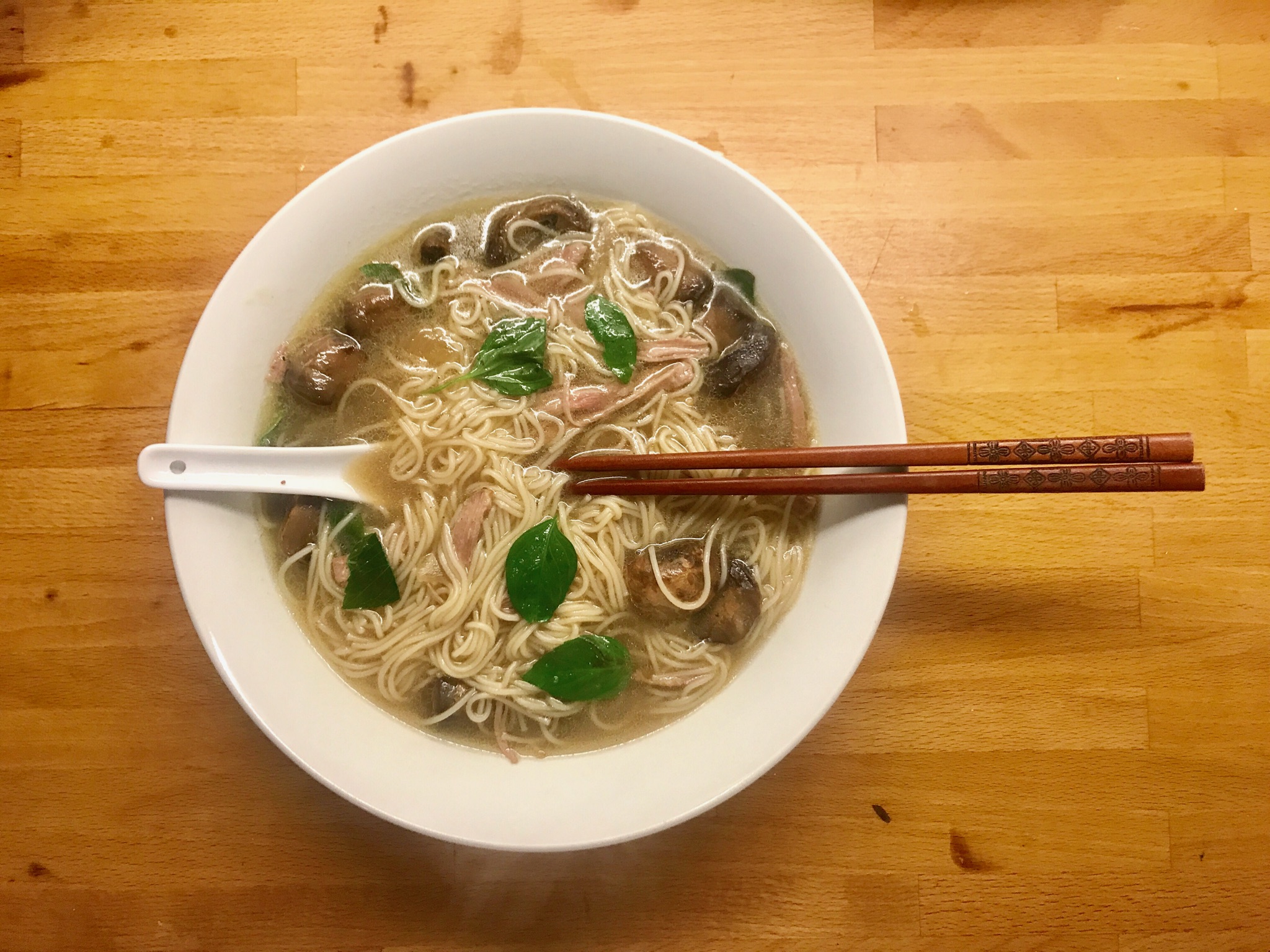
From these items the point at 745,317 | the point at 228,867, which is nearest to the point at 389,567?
the point at 228,867

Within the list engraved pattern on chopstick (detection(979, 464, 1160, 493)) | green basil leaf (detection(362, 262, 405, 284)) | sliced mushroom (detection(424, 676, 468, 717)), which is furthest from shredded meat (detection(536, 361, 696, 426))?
engraved pattern on chopstick (detection(979, 464, 1160, 493))

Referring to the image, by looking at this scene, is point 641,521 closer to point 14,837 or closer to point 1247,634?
point 1247,634

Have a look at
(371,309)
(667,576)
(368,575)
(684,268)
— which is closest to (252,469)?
(368,575)

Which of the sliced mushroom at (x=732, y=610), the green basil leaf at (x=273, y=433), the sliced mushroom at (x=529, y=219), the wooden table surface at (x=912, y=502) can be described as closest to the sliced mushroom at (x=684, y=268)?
the sliced mushroom at (x=529, y=219)

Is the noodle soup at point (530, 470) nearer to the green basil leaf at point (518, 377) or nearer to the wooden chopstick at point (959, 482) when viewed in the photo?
the green basil leaf at point (518, 377)

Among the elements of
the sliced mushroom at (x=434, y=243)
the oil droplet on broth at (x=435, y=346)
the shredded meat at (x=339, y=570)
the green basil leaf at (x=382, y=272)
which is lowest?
the shredded meat at (x=339, y=570)

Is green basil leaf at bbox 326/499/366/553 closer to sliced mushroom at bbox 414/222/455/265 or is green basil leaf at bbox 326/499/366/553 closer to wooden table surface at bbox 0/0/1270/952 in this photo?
wooden table surface at bbox 0/0/1270/952

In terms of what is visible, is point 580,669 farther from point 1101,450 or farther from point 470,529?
point 1101,450
